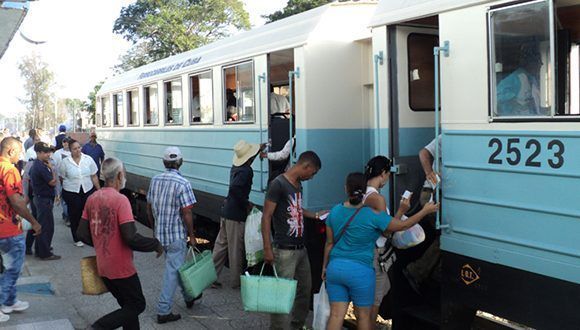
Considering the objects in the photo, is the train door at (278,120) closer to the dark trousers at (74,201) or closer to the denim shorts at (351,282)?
the denim shorts at (351,282)

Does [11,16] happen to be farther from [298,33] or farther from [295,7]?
[295,7]

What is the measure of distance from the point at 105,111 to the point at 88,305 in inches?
328

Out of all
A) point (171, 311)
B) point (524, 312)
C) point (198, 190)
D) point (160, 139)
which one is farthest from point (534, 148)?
point (160, 139)

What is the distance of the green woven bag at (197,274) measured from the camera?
17.5 feet

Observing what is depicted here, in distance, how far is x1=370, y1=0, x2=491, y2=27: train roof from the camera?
161 inches

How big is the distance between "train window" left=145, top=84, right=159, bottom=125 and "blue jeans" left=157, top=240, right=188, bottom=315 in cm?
464

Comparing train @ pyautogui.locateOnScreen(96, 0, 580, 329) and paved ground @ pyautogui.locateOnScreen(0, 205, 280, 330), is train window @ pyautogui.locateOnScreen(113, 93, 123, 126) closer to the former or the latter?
train @ pyautogui.locateOnScreen(96, 0, 580, 329)

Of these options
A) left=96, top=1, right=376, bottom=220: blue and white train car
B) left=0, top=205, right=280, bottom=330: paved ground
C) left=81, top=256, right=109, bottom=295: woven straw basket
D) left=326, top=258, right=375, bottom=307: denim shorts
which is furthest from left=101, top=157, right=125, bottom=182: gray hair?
left=96, top=1, right=376, bottom=220: blue and white train car

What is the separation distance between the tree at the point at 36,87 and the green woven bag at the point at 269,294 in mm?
63580

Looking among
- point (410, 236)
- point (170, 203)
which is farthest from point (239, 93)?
point (410, 236)

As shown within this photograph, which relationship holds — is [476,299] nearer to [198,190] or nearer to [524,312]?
[524,312]

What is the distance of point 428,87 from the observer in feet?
16.9

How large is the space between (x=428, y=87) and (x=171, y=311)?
3.18 metres

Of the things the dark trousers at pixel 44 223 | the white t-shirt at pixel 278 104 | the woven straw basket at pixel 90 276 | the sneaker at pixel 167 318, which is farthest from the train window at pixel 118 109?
the woven straw basket at pixel 90 276
